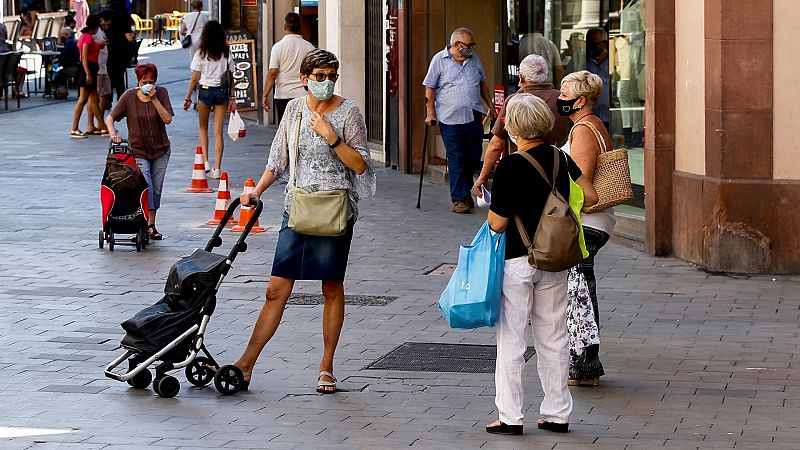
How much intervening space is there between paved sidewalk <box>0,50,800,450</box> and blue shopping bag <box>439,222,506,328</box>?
0.56 meters

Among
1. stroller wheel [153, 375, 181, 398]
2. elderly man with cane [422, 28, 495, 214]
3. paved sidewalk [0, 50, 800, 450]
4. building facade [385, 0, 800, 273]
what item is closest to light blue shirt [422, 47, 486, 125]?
elderly man with cane [422, 28, 495, 214]

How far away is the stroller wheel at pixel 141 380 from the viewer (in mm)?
7705

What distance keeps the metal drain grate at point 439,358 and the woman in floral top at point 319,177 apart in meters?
0.72

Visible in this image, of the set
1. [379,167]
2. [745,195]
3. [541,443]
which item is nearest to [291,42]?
[379,167]

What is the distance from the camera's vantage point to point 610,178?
7793 millimetres

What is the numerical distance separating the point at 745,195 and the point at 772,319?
1.81 metres

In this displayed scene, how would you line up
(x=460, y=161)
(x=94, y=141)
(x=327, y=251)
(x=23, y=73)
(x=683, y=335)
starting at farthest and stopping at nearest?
(x=23, y=73) → (x=94, y=141) → (x=460, y=161) → (x=683, y=335) → (x=327, y=251)

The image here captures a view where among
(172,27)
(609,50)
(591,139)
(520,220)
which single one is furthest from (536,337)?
(172,27)

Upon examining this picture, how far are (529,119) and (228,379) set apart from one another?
82.4 inches

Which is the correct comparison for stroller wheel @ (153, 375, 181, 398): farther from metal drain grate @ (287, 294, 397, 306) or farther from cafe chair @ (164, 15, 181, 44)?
cafe chair @ (164, 15, 181, 44)

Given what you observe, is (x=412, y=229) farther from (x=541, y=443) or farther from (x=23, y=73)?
(x=23, y=73)

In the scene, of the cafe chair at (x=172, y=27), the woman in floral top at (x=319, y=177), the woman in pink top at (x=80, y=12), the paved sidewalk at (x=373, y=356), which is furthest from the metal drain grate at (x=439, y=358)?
the cafe chair at (x=172, y=27)

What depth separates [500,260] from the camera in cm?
A: 684

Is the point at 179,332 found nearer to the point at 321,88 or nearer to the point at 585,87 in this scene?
the point at 321,88
